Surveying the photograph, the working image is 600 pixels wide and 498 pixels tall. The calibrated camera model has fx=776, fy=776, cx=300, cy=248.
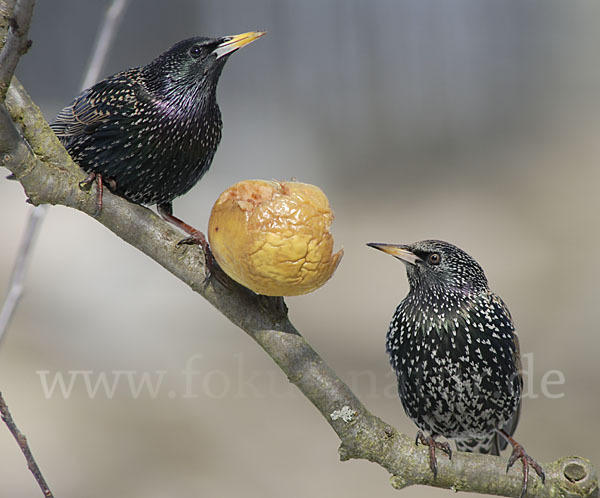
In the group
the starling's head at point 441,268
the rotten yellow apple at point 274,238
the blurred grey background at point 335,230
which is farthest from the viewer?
the blurred grey background at point 335,230

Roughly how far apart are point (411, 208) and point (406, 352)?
635 centimetres

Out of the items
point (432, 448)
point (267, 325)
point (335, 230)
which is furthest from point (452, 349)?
point (335, 230)

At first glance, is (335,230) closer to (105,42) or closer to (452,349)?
(452,349)

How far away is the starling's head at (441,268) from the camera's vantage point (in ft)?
7.93

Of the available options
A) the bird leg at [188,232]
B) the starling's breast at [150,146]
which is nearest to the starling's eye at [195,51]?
the starling's breast at [150,146]

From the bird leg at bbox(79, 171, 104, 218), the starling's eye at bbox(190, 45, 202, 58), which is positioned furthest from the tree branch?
the starling's eye at bbox(190, 45, 202, 58)

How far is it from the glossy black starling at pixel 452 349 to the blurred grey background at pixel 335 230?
8.37 ft

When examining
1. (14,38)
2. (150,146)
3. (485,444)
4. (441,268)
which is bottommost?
(485,444)

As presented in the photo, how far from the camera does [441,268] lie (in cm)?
243

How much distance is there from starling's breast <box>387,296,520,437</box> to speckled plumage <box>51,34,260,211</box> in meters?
0.84

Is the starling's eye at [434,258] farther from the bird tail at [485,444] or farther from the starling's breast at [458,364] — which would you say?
the bird tail at [485,444]

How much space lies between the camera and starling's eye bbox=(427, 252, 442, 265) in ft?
7.95

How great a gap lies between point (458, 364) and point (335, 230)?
572 cm

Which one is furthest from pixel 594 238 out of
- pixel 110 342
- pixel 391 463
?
pixel 391 463
